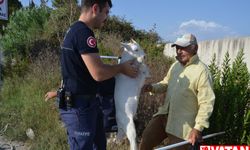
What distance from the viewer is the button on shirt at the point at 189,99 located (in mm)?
4145

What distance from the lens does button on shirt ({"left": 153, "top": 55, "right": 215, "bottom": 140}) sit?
4145 millimetres

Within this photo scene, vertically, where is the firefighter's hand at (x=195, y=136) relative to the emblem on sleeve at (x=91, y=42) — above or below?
below

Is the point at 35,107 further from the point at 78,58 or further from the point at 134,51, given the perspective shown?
the point at 78,58

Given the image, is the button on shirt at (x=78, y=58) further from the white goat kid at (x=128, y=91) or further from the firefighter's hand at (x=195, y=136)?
the firefighter's hand at (x=195, y=136)

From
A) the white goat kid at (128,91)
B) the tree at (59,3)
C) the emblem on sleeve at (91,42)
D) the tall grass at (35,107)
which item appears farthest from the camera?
the tree at (59,3)

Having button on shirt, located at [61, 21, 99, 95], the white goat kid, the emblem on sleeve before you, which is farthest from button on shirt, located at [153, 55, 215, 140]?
the emblem on sleeve

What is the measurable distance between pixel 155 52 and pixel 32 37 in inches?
210

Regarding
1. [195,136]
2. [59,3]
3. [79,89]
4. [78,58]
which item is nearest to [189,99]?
[195,136]

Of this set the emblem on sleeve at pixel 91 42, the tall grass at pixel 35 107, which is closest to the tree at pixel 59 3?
the tall grass at pixel 35 107

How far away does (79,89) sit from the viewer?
3.75 meters

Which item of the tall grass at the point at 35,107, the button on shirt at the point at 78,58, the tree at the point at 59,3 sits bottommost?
the tall grass at the point at 35,107

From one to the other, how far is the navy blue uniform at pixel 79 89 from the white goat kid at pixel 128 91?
0.21m

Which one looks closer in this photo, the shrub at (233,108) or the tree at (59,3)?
the shrub at (233,108)

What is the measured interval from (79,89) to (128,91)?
48cm
